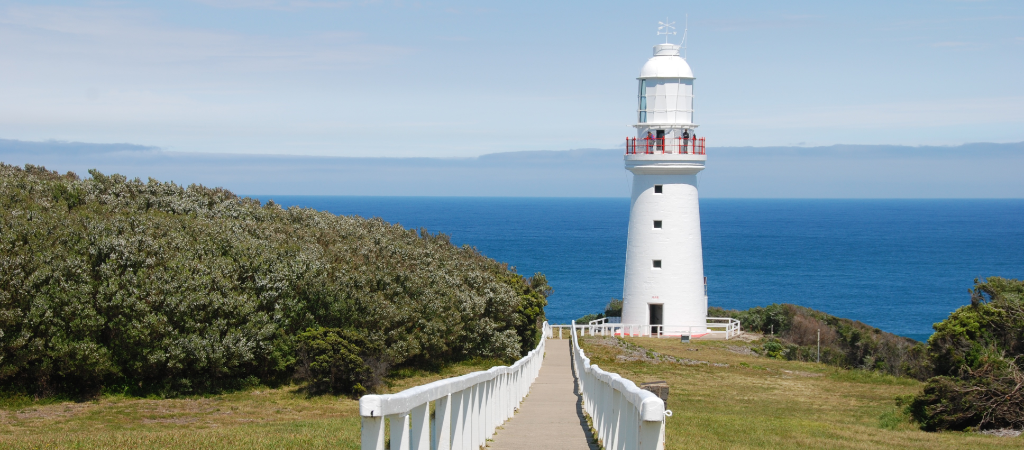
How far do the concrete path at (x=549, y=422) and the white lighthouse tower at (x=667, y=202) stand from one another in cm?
1299

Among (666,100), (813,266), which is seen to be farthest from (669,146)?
(813,266)

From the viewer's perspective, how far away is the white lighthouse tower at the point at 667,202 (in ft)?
115

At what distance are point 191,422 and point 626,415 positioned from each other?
38.0ft

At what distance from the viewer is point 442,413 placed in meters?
7.27

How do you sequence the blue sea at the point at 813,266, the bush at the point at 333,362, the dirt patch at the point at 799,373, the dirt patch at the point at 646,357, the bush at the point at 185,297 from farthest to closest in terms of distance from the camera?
the blue sea at the point at 813,266, the dirt patch at the point at 646,357, the dirt patch at the point at 799,373, the bush at the point at 333,362, the bush at the point at 185,297

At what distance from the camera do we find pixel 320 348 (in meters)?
19.6

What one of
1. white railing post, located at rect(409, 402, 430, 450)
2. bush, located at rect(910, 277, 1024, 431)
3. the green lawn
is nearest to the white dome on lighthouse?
the green lawn

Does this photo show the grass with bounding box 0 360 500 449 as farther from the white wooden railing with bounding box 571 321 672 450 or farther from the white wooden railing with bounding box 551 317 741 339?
the white wooden railing with bounding box 551 317 741 339

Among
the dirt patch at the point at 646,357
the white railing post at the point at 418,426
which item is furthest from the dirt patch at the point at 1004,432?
the white railing post at the point at 418,426

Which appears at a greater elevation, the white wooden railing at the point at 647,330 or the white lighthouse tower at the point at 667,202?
the white lighthouse tower at the point at 667,202

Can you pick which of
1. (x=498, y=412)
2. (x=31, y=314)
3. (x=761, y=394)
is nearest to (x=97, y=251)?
(x=31, y=314)

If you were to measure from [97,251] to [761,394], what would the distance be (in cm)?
1723

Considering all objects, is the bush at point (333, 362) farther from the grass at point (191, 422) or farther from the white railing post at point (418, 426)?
the white railing post at point (418, 426)

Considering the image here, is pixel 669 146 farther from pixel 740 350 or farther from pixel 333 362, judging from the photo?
pixel 333 362
